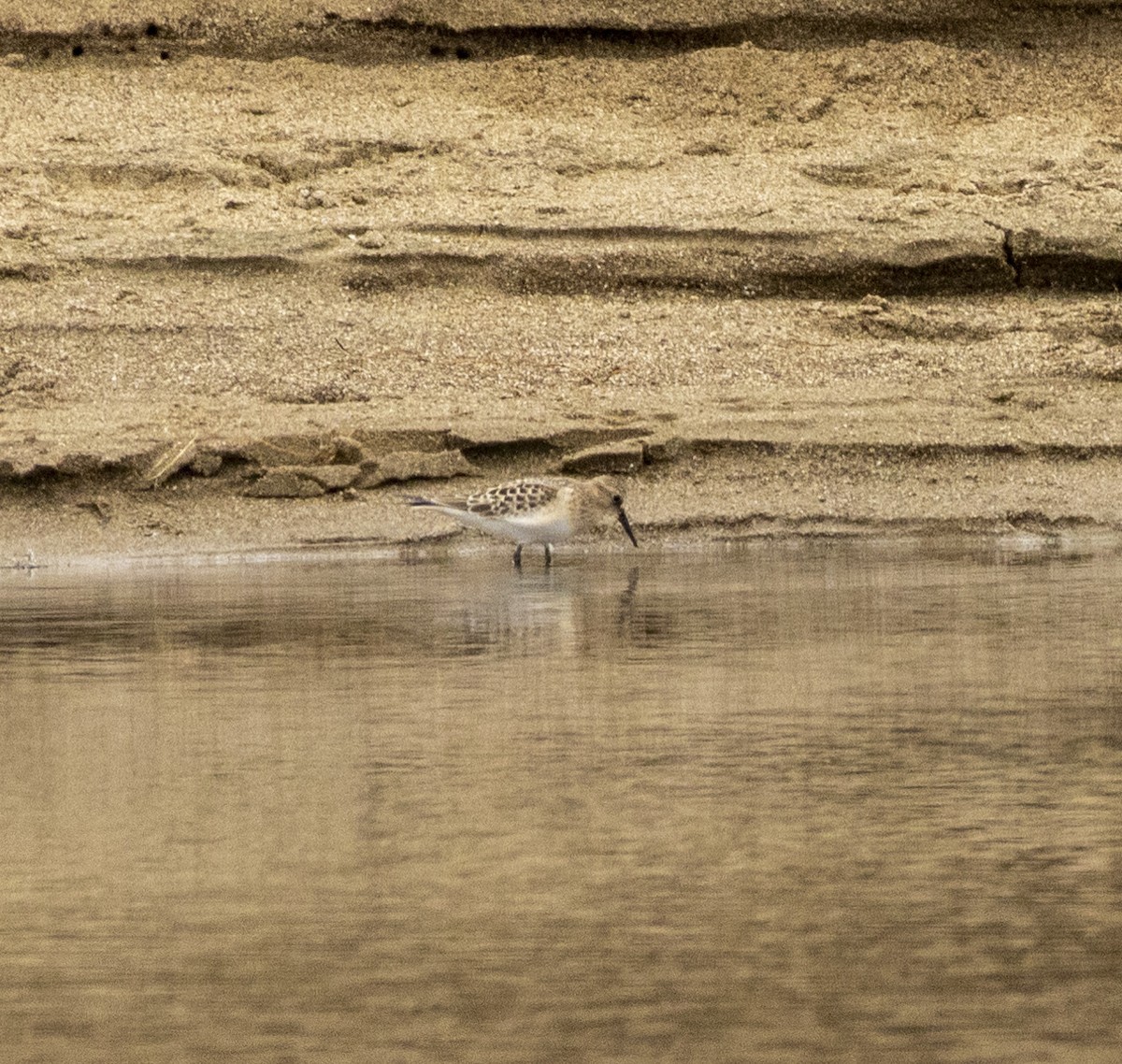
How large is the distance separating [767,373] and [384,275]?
7.98ft

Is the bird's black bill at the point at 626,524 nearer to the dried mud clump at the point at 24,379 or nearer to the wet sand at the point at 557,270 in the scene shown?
the wet sand at the point at 557,270

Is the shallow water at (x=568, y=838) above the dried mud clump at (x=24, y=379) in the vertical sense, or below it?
below

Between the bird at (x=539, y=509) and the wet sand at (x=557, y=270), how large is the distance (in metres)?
0.57

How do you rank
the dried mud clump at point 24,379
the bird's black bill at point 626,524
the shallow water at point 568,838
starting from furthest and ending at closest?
the dried mud clump at point 24,379
the bird's black bill at point 626,524
the shallow water at point 568,838

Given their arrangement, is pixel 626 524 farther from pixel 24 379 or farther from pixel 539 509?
pixel 24 379

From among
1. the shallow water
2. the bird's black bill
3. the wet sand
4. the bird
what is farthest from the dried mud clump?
the shallow water

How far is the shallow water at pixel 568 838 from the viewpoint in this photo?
12.7ft

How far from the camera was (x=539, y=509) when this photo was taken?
11.2 metres

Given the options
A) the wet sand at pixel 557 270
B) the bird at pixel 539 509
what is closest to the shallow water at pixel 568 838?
the bird at pixel 539 509

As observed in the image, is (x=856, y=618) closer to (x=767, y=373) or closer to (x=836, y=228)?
(x=767, y=373)

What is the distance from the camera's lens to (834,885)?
4.61m

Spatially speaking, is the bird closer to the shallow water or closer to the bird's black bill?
the bird's black bill

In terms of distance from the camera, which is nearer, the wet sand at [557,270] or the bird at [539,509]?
the bird at [539,509]

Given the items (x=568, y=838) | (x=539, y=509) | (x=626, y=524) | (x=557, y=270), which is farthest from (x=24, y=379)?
(x=568, y=838)
